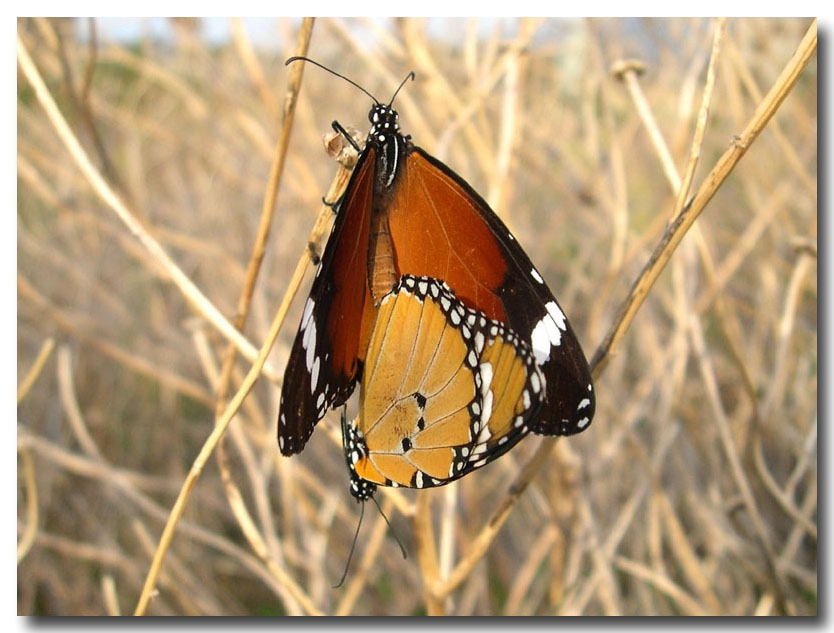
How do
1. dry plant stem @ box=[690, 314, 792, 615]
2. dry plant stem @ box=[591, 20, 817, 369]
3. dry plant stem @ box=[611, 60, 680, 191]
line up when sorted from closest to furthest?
1. dry plant stem @ box=[591, 20, 817, 369]
2. dry plant stem @ box=[611, 60, 680, 191]
3. dry plant stem @ box=[690, 314, 792, 615]

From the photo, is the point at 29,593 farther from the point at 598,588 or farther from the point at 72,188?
the point at 598,588

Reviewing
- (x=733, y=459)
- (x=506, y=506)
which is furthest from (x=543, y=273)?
(x=506, y=506)

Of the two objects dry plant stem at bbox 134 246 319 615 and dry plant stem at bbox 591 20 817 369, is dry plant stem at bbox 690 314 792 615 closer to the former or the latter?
dry plant stem at bbox 591 20 817 369

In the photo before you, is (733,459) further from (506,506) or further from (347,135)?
(347,135)

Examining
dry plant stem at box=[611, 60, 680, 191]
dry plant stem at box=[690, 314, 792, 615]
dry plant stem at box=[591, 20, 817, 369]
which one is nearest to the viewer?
dry plant stem at box=[591, 20, 817, 369]

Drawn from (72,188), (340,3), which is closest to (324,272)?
(340,3)

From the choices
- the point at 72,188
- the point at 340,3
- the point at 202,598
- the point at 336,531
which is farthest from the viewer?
the point at 72,188

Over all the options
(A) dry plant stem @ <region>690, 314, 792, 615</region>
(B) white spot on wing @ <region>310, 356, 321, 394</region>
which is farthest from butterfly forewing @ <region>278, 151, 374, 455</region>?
(A) dry plant stem @ <region>690, 314, 792, 615</region>
